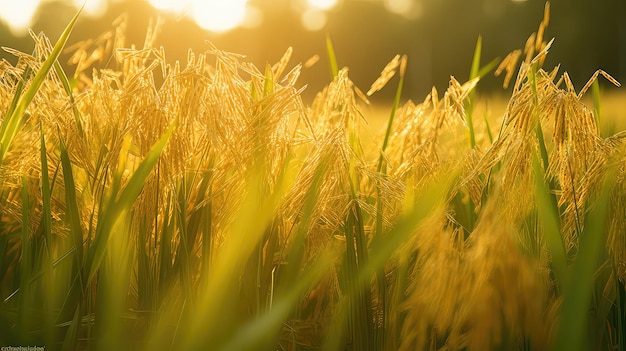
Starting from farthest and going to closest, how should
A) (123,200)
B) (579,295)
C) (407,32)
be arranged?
(407,32) → (123,200) → (579,295)

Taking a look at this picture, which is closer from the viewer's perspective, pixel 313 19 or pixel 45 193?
pixel 45 193

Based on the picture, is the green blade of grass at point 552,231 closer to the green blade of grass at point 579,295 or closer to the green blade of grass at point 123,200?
the green blade of grass at point 579,295

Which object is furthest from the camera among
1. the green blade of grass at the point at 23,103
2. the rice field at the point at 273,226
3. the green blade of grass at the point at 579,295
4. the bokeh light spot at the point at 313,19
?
the bokeh light spot at the point at 313,19

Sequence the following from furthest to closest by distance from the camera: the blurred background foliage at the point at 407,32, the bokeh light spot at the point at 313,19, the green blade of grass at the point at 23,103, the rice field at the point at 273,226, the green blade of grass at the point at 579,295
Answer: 1. the bokeh light spot at the point at 313,19
2. the blurred background foliage at the point at 407,32
3. the green blade of grass at the point at 23,103
4. the rice field at the point at 273,226
5. the green blade of grass at the point at 579,295

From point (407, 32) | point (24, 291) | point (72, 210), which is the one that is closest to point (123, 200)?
point (72, 210)

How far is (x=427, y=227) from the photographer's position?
73 cm

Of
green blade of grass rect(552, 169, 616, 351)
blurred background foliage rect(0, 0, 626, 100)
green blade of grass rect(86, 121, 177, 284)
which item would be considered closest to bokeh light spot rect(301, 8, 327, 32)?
blurred background foliage rect(0, 0, 626, 100)

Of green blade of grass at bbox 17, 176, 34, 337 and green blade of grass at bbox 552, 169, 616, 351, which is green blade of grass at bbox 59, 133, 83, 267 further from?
green blade of grass at bbox 552, 169, 616, 351

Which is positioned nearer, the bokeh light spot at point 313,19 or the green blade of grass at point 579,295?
the green blade of grass at point 579,295

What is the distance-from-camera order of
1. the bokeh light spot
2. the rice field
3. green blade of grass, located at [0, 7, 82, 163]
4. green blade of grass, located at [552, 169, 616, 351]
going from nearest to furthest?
Result: green blade of grass, located at [552, 169, 616, 351] < the rice field < green blade of grass, located at [0, 7, 82, 163] < the bokeh light spot

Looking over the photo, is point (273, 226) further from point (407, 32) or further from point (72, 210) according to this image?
point (407, 32)

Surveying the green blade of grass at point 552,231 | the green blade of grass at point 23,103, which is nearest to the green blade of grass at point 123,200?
the green blade of grass at point 23,103

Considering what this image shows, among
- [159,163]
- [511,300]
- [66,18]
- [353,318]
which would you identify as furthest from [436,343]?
[66,18]

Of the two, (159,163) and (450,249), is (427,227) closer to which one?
(450,249)
